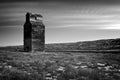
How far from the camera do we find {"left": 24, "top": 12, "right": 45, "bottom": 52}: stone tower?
38.9 metres

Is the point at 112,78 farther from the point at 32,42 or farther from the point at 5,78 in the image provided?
the point at 32,42

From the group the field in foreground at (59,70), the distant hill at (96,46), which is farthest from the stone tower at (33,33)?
the field in foreground at (59,70)

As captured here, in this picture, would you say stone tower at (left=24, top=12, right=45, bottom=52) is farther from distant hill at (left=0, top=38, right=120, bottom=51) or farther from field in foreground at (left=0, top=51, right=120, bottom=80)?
field in foreground at (left=0, top=51, right=120, bottom=80)

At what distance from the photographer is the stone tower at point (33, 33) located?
38906 millimetres

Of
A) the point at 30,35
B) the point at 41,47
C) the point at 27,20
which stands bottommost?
the point at 41,47

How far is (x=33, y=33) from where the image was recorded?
128ft

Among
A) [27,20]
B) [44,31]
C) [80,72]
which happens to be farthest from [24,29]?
[80,72]

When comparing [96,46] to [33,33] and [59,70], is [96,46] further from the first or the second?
[59,70]

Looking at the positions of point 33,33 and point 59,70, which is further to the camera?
point 33,33

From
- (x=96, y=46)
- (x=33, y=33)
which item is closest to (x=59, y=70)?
(x=33, y=33)

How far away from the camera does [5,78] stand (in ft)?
25.8

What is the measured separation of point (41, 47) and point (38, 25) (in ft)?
16.9

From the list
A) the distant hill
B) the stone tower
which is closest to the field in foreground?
the stone tower

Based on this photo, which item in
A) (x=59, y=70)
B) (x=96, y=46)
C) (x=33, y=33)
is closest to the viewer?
(x=59, y=70)
